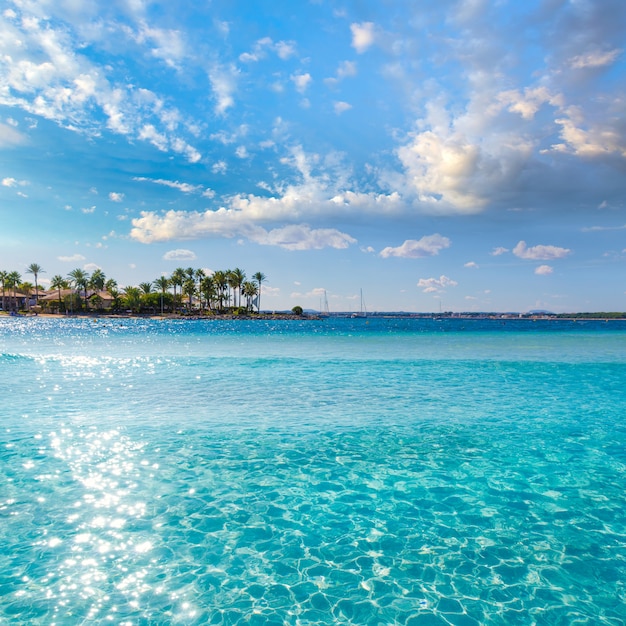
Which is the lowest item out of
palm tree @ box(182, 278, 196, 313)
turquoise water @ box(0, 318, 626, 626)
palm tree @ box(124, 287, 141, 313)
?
turquoise water @ box(0, 318, 626, 626)

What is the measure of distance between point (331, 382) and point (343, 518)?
1711cm

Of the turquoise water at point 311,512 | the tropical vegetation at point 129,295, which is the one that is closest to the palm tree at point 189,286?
the tropical vegetation at point 129,295

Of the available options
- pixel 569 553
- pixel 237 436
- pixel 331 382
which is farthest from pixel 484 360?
pixel 569 553

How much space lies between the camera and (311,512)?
30.1ft

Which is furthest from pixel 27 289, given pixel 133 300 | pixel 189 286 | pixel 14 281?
pixel 189 286

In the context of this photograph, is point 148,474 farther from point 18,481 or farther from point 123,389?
point 123,389

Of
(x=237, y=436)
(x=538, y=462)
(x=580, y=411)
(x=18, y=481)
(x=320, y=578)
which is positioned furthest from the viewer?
(x=580, y=411)

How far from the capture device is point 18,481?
10445 mm

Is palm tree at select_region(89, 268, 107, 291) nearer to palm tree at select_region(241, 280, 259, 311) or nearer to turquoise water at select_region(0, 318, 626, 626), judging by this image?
palm tree at select_region(241, 280, 259, 311)

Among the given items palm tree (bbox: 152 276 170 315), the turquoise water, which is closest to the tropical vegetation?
palm tree (bbox: 152 276 170 315)

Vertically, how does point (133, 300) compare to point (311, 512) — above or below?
above

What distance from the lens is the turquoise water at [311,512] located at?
639 centimetres

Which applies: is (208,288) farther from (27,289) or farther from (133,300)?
(27,289)

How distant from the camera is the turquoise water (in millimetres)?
6395
